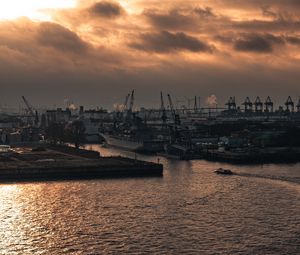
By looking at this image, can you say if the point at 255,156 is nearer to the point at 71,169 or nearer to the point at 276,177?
the point at 276,177

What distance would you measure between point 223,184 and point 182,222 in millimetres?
8250

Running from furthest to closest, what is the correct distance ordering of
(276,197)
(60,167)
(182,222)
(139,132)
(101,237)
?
(139,132)
(60,167)
(276,197)
(182,222)
(101,237)

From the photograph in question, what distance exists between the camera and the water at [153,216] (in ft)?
52.5

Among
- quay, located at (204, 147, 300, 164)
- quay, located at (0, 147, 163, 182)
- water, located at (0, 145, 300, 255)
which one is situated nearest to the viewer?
water, located at (0, 145, 300, 255)

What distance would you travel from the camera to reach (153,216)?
64.0 feet

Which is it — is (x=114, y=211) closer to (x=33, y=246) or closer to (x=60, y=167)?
(x=33, y=246)

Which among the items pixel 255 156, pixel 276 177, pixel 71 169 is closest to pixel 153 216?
pixel 276 177

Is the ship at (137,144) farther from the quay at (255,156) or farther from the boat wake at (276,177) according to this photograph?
the boat wake at (276,177)

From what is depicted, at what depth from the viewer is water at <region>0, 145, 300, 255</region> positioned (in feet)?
52.5

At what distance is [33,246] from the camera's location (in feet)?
53.0

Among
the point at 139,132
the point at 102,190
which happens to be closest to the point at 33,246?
the point at 102,190

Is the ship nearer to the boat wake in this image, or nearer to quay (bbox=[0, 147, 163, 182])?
quay (bbox=[0, 147, 163, 182])

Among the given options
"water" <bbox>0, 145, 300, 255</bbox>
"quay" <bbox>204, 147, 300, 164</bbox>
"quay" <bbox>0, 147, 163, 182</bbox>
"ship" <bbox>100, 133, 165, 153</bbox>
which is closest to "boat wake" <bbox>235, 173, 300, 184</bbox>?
"water" <bbox>0, 145, 300, 255</bbox>

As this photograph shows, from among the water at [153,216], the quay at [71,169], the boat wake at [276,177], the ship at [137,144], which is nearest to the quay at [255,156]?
the quay at [71,169]
